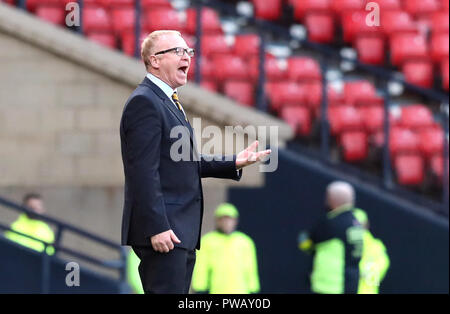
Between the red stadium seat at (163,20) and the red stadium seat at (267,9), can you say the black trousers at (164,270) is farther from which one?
the red stadium seat at (267,9)

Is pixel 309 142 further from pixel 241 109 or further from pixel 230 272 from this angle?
pixel 230 272

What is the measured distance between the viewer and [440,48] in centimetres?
1037

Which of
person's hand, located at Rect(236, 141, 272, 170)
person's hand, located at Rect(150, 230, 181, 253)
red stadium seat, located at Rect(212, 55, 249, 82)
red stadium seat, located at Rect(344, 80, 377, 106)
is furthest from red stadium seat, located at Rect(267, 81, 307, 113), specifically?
person's hand, located at Rect(150, 230, 181, 253)

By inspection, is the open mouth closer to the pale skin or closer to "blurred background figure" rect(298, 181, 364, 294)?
the pale skin

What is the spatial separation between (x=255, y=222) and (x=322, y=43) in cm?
227

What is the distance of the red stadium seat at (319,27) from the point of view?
35.0 feet

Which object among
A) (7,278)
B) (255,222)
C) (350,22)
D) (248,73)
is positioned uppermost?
(350,22)

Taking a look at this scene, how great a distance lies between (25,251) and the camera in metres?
7.99

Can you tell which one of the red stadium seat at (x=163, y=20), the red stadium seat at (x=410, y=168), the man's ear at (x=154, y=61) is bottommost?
the man's ear at (x=154, y=61)

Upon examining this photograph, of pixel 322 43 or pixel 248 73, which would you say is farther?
pixel 322 43

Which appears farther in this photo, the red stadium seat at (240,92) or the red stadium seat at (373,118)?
the red stadium seat at (240,92)

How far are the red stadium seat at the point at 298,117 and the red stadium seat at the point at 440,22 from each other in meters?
1.92

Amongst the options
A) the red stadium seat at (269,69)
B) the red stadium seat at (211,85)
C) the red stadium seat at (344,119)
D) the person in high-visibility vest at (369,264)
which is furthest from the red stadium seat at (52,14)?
the person in high-visibility vest at (369,264)
